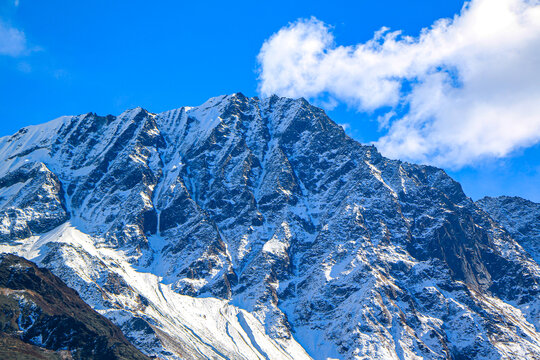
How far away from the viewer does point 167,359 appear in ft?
614

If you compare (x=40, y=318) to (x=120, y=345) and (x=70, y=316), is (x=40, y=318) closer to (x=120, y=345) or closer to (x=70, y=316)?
(x=70, y=316)

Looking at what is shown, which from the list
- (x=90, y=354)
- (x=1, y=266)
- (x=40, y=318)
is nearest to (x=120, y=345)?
(x=90, y=354)

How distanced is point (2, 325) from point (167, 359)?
5982 centimetres

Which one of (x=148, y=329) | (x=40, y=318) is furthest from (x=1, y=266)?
(x=148, y=329)

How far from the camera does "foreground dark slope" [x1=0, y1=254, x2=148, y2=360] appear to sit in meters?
143

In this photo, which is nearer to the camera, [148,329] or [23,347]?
[23,347]

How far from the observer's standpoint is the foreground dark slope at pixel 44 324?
143 metres

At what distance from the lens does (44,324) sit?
495 feet

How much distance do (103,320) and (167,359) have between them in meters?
24.5

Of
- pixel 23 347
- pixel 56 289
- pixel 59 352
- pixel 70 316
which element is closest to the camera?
pixel 23 347

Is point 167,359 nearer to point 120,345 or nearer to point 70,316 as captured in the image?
point 120,345

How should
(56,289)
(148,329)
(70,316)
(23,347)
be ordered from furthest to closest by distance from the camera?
(148,329)
(56,289)
(70,316)
(23,347)

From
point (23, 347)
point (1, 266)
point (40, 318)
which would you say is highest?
point (1, 266)

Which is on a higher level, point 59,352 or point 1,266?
point 1,266
